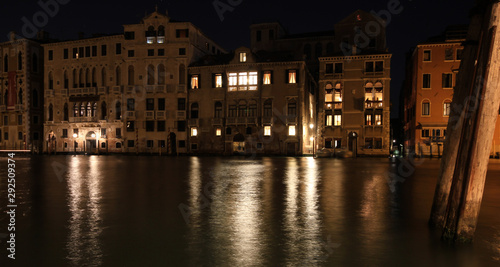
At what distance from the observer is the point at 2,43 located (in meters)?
61.5

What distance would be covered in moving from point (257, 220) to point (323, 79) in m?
44.3

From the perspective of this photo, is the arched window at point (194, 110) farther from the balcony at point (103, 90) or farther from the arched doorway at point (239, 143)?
the balcony at point (103, 90)

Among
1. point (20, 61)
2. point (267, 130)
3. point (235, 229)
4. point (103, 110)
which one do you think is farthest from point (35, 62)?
point (235, 229)

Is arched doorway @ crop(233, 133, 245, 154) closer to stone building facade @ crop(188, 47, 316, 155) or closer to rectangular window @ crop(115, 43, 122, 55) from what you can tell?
stone building facade @ crop(188, 47, 316, 155)

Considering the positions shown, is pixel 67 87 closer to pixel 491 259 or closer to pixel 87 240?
pixel 87 240

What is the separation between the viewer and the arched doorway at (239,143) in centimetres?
5131

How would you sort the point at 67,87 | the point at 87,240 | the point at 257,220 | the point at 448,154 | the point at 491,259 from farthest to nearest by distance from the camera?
the point at 67,87, the point at 257,220, the point at 448,154, the point at 87,240, the point at 491,259

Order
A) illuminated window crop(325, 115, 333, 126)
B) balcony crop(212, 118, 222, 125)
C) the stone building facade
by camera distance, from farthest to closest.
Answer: balcony crop(212, 118, 222, 125) → illuminated window crop(325, 115, 333, 126) → the stone building facade

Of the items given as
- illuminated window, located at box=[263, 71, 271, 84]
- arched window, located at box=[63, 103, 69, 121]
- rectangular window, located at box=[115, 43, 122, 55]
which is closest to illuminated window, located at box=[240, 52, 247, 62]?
illuminated window, located at box=[263, 71, 271, 84]

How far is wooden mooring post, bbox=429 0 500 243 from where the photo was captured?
6.38 metres

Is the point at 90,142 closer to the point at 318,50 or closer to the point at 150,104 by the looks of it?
the point at 150,104

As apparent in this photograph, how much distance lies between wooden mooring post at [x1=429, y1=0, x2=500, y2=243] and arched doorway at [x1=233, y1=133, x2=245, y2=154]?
44.6 m

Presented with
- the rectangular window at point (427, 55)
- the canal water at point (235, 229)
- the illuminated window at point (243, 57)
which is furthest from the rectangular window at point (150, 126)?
the canal water at point (235, 229)

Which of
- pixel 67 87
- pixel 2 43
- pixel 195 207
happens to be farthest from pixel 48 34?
pixel 195 207
